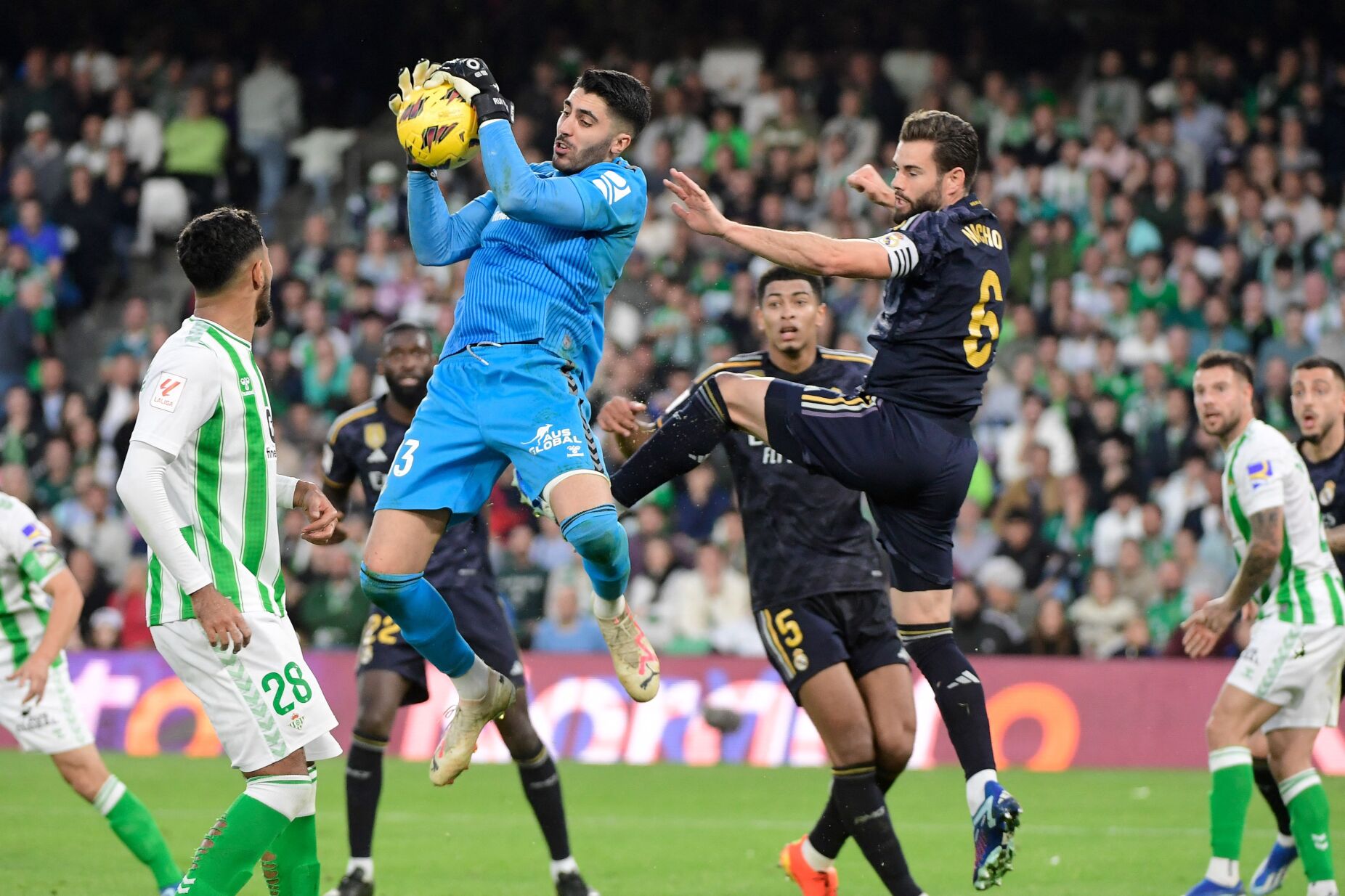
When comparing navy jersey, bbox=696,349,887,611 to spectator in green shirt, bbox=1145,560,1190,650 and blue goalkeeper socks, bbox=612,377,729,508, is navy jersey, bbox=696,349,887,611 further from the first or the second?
spectator in green shirt, bbox=1145,560,1190,650

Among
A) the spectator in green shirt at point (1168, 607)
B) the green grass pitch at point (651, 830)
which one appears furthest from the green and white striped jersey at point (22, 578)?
the spectator in green shirt at point (1168, 607)

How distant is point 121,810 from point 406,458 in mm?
2505

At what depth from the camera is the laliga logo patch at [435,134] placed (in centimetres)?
668

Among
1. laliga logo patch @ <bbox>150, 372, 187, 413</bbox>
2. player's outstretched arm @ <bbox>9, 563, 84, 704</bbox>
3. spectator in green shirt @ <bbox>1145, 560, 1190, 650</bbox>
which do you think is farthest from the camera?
spectator in green shirt @ <bbox>1145, 560, 1190, 650</bbox>

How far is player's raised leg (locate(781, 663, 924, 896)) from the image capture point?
23.8 feet

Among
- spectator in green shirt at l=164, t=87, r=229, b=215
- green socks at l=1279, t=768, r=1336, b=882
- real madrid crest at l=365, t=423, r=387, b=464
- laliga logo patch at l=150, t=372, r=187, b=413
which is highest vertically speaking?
spectator in green shirt at l=164, t=87, r=229, b=215

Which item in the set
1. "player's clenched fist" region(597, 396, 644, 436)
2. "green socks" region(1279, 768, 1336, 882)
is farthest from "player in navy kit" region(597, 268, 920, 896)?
"green socks" region(1279, 768, 1336, 882)

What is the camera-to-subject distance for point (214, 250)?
589 centimetres

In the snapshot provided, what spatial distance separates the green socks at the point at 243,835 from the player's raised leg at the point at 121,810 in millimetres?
2205

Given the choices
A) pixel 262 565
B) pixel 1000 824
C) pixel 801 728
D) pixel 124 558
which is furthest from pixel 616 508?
pixel 124 558

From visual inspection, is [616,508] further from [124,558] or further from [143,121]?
[143,121]

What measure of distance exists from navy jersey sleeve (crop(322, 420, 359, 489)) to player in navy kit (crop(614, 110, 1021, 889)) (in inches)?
97.7

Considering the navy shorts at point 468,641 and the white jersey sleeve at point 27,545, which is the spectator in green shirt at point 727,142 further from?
the white jersey sleeve at point 27,545

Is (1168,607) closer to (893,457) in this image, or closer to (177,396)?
(893,457)
